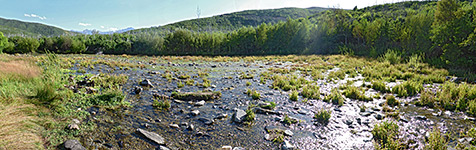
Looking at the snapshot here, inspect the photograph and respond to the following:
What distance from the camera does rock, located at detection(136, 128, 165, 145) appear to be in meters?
4.81

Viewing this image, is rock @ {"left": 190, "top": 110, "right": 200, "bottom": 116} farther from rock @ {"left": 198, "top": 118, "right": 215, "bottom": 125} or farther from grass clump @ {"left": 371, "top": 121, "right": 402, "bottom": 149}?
grass clump @ {"left": 371, "top": 121, "right": 402, "bottom": 149}

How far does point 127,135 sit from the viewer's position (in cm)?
500

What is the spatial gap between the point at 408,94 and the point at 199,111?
9.32 meters

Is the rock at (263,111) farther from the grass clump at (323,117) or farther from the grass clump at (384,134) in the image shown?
the grass clump at (384,134)

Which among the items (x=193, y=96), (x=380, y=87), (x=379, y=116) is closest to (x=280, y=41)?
→ (x=380, y=87)

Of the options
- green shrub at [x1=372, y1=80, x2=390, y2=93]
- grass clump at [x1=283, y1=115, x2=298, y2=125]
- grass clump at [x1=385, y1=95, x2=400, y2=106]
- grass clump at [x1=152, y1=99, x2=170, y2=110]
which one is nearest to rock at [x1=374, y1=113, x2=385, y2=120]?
grass clump at [x1=385, y1=95, x2=400, y2=106]

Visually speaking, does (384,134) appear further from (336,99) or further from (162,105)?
(162,105)

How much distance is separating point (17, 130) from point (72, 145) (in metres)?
0.96

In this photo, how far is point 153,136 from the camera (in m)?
5.02

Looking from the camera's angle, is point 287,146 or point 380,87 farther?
point 380,87

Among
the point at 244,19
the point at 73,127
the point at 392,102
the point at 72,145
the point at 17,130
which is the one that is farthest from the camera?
the point at 244,19

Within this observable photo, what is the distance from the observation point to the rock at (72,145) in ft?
12.8

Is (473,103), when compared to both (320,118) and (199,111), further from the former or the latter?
(199,111)

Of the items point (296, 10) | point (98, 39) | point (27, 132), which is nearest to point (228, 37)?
point (98, 39)
